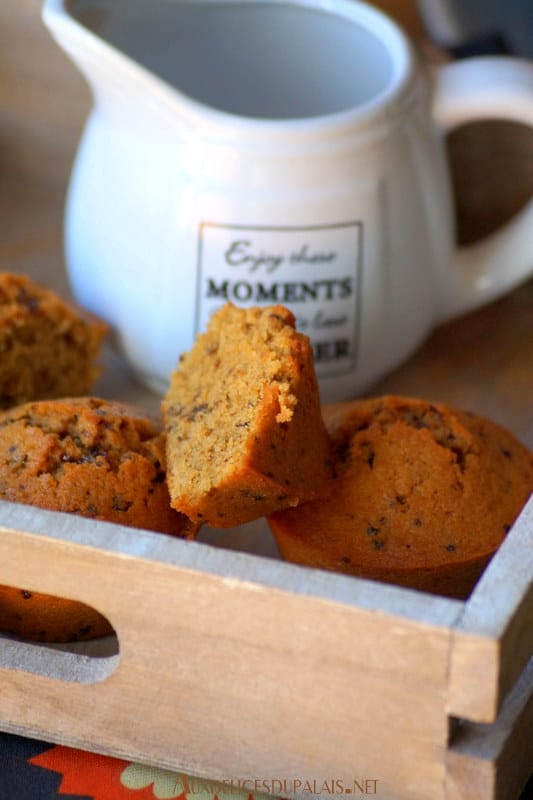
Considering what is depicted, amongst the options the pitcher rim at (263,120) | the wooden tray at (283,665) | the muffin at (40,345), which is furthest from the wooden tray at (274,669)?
the pitcher rim at (263,120)

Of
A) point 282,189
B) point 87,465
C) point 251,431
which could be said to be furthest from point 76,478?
point 282,189

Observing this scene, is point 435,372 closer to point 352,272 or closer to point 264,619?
point 352,272

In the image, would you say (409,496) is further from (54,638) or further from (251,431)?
(54,638)

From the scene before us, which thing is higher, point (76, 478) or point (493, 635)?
point (493, 635)

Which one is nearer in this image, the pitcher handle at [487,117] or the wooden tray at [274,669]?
the wooden tray at [274,669]

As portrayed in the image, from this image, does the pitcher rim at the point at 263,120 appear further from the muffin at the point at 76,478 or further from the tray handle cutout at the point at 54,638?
the tray handle cutout at the point at 54,638

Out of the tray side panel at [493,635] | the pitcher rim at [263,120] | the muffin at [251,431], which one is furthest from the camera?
the pitcher rim at [263,120]
